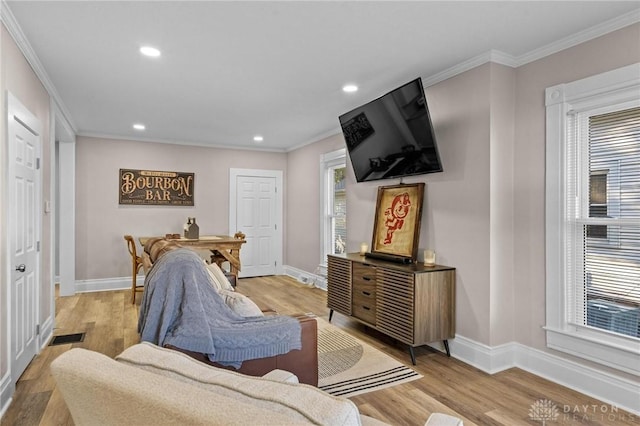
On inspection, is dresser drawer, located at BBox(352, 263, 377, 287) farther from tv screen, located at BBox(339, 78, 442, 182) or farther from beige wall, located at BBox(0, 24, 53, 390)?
beige wall, located at BBox(0, 24, 53, 390)

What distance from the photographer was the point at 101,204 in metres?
5.67

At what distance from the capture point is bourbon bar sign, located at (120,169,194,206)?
582 centimetres

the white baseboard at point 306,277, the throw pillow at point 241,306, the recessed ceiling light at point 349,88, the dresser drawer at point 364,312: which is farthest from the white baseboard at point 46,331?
the recessed ceiling light at point 349,88

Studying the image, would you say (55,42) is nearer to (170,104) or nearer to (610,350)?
(170,104)

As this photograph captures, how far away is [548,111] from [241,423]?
2.96 m

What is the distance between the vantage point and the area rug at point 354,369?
8.54ft

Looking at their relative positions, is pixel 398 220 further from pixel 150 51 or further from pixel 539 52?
pixel 150 51

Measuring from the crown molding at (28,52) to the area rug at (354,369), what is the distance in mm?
3022

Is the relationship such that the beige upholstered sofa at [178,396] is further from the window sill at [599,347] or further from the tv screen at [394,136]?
the tv screen at [394,136]

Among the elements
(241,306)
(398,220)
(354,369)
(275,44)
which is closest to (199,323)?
(241,306)

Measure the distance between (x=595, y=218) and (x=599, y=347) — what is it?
0.84 meters

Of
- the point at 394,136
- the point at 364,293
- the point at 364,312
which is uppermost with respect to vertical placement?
the point at 394,136

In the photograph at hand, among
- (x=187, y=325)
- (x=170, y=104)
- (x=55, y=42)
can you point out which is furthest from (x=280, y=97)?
(x=187, y=325)

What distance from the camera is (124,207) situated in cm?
581
